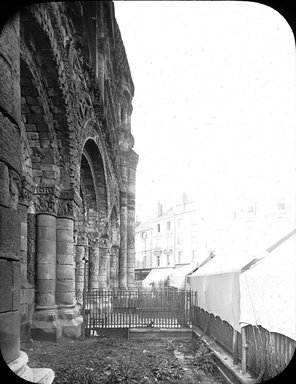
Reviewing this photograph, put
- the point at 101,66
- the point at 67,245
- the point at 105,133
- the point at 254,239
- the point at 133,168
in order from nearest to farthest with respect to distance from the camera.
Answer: the point at 254,239
the point at 67,245
the point at 101,66
the point at 105,133
the point at 133,168

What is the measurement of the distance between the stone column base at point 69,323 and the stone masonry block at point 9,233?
6.11 m

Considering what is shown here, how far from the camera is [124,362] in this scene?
3979mm

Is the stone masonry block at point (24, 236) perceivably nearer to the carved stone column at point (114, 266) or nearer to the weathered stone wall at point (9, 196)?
the weathered stone wall at point (9, 196)

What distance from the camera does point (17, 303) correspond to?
2.30 meters

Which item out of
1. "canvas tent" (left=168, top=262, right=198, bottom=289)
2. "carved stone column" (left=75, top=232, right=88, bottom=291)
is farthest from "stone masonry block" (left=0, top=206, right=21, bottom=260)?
"canvas tent" (left=168, top=262, right=198, bottom=289)

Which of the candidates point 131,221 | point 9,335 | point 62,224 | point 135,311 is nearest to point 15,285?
point 9,335

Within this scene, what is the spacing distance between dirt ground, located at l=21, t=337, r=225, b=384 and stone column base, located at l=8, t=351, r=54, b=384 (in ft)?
0.81

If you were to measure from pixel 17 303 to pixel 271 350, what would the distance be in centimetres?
293

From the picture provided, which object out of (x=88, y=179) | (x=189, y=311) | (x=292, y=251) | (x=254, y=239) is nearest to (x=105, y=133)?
(x=88, y=179)

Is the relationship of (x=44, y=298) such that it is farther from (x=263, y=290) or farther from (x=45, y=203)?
(x=263, y=290)

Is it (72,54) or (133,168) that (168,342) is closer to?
(72,54)

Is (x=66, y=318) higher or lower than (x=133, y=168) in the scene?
lower

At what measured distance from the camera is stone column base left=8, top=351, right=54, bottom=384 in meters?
2.16

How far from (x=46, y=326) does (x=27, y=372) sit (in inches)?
215
